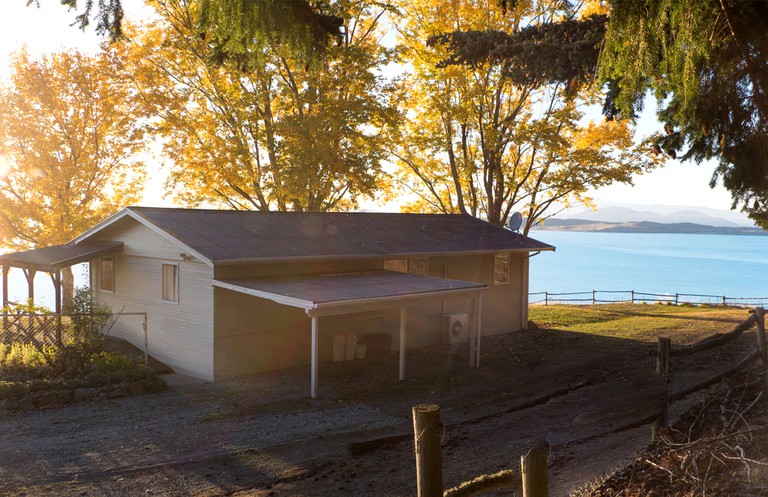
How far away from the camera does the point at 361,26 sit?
94.1 ft

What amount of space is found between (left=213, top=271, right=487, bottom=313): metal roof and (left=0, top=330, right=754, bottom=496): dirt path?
2.07 metres

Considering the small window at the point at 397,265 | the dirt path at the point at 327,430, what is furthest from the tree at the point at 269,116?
the dirt path at the point at 327,430

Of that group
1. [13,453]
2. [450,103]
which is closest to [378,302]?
[13,453]

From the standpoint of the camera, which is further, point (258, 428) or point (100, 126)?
point (100, 126)

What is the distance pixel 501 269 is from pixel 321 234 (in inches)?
285

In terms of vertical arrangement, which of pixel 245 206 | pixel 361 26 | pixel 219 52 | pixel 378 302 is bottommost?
pixel 378 302

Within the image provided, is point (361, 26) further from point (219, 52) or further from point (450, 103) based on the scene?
point (219, 52)

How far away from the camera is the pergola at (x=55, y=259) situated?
50.9ft

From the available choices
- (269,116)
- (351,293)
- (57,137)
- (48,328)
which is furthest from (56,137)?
(351,293)

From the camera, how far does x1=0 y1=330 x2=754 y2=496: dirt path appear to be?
8109 mm

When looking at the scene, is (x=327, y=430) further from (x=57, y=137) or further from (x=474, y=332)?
(x=57, y=137)

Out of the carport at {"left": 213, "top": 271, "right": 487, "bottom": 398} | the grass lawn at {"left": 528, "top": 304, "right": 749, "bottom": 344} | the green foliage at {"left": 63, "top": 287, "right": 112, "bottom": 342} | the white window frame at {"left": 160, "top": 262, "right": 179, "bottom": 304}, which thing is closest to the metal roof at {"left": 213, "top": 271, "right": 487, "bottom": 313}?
the carport at {"left": 213, "top": 271, "right": 487, "bottom": 398}

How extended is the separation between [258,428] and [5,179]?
69.3 feet

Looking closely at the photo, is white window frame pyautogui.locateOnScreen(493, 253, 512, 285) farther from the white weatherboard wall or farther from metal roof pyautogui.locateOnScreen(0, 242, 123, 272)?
metal roof pyautogui.locateOnScreen(0, 242, 123, 272)
